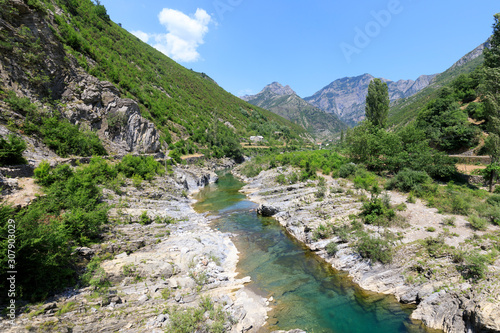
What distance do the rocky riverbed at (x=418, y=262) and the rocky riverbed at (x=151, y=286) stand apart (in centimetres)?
688

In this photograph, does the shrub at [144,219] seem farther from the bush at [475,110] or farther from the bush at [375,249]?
the bush at [475,110]

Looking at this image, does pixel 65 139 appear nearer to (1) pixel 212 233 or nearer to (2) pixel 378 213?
(1) pixel 212 233

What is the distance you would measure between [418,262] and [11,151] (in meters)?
28.6

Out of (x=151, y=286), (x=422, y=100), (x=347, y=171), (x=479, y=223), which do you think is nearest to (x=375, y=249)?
(x=479, y=223)

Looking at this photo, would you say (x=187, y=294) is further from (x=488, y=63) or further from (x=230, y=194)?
(x=488, y=63)

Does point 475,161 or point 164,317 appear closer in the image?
point 164,317

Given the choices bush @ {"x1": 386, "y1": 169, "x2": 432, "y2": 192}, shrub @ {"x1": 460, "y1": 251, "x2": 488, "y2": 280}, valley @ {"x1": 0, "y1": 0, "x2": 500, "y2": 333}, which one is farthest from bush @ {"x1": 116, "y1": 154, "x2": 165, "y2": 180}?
bush @ {"x1": 386, "y1": 169, "x2": 432, "y2": 192}

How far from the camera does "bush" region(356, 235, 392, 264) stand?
41.6 feet

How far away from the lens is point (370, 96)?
47.0 m

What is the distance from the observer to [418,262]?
1170 centimetres

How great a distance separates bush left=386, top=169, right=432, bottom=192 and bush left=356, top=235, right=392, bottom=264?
12402 mm

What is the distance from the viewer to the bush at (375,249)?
12.7 meters

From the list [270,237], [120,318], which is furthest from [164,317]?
[270,237]

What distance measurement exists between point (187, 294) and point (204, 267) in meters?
2.38
